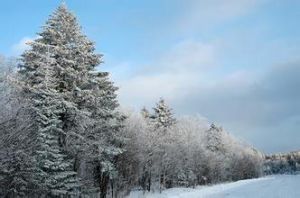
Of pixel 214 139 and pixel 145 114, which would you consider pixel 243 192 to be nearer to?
pixel 145 114

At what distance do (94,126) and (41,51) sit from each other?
7.35 metres

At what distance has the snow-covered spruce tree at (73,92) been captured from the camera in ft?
104

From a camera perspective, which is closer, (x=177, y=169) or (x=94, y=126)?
(x=94, y=126)

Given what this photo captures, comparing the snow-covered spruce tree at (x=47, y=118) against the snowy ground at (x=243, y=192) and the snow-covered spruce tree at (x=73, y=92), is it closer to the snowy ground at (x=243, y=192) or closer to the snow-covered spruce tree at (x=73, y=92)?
the snow-covered spruce tree at (x=73, y=92)

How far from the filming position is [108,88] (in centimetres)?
3947

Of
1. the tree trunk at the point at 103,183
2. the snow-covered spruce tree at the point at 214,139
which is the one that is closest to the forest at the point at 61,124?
the tree trunk at the point at 103,183

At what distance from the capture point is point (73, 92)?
3438 centimetres

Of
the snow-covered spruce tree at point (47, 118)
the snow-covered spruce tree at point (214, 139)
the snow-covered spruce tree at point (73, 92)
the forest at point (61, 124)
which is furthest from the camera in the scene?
the snow-covered spruce tree at point (214, 139)

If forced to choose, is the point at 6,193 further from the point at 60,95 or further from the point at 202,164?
the point at 202,164

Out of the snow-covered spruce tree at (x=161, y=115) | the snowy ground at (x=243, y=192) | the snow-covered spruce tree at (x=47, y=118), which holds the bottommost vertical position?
the snowy ground at (x=243, y=192)

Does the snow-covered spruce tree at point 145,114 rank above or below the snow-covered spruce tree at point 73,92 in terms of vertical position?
above

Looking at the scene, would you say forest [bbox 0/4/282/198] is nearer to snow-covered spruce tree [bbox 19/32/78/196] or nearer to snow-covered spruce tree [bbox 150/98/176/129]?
snow-covered spruce tree [bbox 19/32/78/196]

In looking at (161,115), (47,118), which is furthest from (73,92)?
(161,115)

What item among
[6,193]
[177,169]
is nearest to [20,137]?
[6,193]
